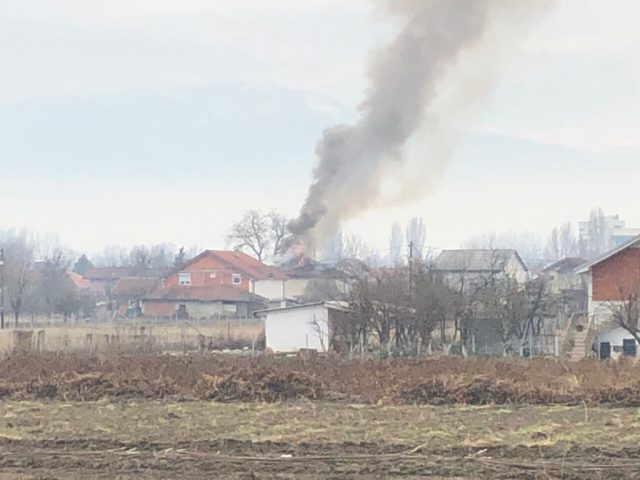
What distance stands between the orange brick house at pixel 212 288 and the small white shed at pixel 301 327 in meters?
25.3

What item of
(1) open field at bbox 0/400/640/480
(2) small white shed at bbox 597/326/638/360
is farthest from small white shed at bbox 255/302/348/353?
(1) open field at bbox 0/400/640/480

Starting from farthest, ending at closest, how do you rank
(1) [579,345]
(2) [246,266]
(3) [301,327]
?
(2) [246,266] < (3) [301,327] < (1) [579,345]

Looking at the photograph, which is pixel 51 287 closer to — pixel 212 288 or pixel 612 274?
pixel 212 288

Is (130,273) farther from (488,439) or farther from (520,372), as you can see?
(488,439)

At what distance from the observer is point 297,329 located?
1655 inches

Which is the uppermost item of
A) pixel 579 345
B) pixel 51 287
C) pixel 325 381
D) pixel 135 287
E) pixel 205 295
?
pixel 51 287

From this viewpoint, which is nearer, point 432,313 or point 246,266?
point 432,313

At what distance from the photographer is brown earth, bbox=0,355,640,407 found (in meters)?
21.0

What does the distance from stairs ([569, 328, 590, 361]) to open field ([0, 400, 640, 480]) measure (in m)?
17.7

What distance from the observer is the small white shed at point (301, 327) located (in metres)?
40.7

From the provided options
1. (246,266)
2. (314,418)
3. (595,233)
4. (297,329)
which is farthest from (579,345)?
(595,233)

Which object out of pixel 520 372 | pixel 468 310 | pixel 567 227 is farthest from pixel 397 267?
pixel 567 227

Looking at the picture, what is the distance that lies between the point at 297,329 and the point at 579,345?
38.2ft

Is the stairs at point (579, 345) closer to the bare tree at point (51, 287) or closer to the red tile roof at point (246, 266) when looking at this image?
the bare tree at point (51, 287)
